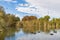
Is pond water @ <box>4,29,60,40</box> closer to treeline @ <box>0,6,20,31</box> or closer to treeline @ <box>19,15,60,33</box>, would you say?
treeline @ <box>19,15,60,33</box>

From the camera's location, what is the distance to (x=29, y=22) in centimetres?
548

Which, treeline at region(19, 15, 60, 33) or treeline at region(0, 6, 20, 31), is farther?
treeline at region(19, 15, 60, 33)

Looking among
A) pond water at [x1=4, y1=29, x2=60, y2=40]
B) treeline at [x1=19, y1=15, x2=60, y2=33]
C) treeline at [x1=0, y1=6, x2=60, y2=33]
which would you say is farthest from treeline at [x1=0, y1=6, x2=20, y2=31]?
pond water at [x1=4, y1=29, x2=60, y2=40]

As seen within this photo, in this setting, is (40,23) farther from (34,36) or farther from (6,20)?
(6,20)

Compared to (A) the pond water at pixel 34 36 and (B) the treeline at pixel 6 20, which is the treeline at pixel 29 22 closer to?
(B) the treeline at pixel 6 20

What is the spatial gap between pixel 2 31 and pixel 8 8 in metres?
0.90

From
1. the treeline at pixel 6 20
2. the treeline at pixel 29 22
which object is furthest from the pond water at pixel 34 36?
the treeline at pixel 6 20

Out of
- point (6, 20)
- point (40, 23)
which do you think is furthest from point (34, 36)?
point (6, 20)

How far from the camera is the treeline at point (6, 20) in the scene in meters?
5.30

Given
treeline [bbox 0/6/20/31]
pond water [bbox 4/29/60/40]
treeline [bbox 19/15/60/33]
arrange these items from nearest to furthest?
treeline [bbox 0/6/20/31]
treeline [bbox 19/15/60/33]
pond water [bbox 4/29/60/40]

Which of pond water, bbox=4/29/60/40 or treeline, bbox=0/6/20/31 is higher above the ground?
treeline, bbox=0/6/20/31

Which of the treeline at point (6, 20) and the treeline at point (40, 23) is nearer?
the treeline at point (6, 20)

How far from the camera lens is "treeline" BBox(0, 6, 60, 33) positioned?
17.5 ft

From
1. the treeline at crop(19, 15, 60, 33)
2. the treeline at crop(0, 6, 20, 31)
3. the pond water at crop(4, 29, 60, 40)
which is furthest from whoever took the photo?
the pond water at crop(4, 29, 60, 40)
